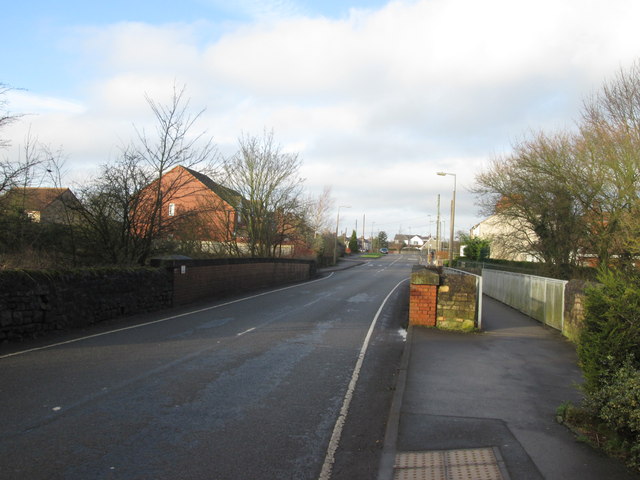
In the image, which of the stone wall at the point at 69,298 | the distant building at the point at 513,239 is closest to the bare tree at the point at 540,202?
the distant building at the point at 513,239

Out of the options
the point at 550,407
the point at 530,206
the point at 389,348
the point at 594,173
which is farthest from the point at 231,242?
the point at 550,407

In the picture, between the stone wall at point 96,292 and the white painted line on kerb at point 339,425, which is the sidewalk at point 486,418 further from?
the stone wall at point 96,292

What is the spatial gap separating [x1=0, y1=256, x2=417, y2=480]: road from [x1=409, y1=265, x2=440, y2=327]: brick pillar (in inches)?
56.4

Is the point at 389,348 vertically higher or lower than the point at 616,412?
lower

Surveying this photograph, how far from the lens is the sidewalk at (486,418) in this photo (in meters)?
3.98

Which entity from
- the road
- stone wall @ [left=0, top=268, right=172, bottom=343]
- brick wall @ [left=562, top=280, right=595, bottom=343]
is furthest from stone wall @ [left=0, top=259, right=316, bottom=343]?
brick wall @ [left=562, top=280, right=595, bottom=343]

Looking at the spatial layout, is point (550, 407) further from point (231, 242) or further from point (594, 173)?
point (231, 242)

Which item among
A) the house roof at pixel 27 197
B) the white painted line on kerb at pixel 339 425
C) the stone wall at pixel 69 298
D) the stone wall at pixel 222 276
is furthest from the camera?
the stone wall at pixel 222 276

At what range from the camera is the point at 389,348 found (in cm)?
976

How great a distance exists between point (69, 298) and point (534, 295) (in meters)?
12.6

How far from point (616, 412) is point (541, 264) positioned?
2170 cm

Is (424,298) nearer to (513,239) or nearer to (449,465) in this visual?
(449,465)

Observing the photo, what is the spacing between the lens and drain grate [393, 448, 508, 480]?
152 inches

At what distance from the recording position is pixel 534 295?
14523 millimetres
